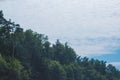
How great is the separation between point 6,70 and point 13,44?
663 inches

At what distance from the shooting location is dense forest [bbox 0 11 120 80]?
104338mm

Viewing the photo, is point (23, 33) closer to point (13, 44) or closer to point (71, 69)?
point (13, 44)

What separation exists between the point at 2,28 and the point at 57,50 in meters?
46.5

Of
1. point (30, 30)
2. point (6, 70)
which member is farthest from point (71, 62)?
point (6, 70)

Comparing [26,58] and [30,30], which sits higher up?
[30,30]

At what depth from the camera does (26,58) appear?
124750mm

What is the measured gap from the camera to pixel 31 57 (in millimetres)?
131000

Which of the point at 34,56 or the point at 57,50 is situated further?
the point at 57,50

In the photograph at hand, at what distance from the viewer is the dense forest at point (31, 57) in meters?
104

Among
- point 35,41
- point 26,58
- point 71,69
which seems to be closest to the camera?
point 26,58

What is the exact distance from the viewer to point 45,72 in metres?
133

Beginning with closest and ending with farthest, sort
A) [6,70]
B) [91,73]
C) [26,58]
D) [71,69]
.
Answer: [6,70], [26,58], [71,69], [91,73]

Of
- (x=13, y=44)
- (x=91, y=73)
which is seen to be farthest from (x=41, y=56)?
(x=91, y=73)

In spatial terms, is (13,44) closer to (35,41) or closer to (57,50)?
(35,41)
